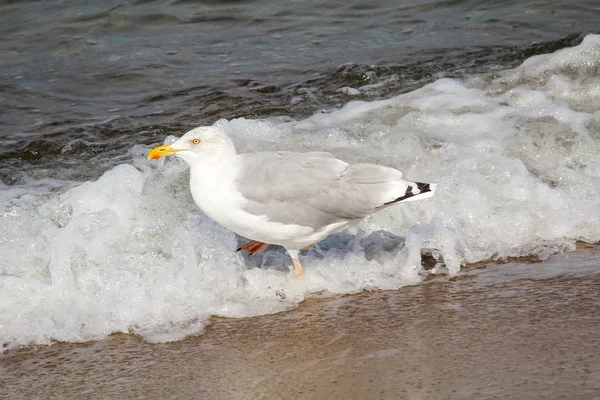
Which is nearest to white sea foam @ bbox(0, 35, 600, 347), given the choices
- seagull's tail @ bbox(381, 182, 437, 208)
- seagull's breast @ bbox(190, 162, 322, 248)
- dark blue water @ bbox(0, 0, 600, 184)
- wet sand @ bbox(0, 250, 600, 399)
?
wet sand @ bbox(0, 250, 600, 399)

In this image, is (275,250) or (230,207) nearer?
(230,207)

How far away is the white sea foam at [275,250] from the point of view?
464cm

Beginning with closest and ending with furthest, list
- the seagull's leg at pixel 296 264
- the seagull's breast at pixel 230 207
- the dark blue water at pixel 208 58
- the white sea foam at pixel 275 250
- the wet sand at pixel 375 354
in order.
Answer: the wet sand at pixel 375 354 < the seagull's breast at pixel 230 207 < the white sea foam at pixel 275 250 < the seagull's leg at pixel 296 264 < the dark blue water at pixel 208 58

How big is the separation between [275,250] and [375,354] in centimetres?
156

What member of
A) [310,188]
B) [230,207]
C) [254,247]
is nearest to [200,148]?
[230,207]

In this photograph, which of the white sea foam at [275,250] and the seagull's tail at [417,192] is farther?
the white sea foam at [275,250]

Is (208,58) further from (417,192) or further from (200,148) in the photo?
(417,192)

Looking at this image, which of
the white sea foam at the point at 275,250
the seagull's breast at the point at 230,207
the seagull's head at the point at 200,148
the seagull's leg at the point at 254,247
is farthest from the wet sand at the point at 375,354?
the seagull's head at the point at 200,148

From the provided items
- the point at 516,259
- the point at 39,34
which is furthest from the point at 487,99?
the point at 39,34

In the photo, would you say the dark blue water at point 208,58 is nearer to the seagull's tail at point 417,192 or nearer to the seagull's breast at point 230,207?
the seagull's breast at point 230,207

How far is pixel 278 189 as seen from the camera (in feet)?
14.8

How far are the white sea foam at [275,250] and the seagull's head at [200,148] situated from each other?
66cm

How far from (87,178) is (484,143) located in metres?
2.82

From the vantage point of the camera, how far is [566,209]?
548 cm
